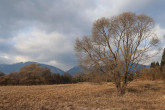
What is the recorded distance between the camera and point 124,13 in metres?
15.9

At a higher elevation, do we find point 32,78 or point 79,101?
point 32,78

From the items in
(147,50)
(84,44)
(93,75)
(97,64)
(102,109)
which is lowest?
(102,109)

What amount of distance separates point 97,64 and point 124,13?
6648mm

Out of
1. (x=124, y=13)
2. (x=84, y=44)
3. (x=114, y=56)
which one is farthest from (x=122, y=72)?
(x=124, y=13)

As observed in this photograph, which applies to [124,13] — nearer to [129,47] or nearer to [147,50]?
[129,47]

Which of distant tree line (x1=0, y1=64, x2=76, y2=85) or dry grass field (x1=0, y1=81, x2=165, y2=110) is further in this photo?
distant tree line (x1=0, y1=64, x2=76, y2=85)

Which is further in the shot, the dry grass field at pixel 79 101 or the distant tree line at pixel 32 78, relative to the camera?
the distant tree line at pixel 32 78

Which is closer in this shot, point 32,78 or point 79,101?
point 79,101

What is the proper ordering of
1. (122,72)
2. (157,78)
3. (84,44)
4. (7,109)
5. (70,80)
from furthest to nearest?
1. (70,80)
2. (157,78)
3. (84,44)
4. (122,72)
5. (7,109)

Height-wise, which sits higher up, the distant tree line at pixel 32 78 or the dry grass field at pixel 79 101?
the distant tree line at pixel 32 78

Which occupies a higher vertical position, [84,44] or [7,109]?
[84,44]

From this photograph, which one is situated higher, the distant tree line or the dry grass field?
the distant tree line

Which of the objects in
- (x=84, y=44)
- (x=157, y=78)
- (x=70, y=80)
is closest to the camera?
(x=84, y=44)

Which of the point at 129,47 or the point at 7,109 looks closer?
the point at 7,109
